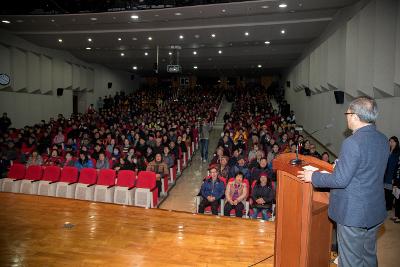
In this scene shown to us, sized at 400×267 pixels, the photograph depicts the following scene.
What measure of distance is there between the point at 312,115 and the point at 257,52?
497 centimetres

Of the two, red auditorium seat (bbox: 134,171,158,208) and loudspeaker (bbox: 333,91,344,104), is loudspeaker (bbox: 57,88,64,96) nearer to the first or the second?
red auditorium seat (bbox: 134,171,158,208)

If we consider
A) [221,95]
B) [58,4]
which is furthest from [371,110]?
[221,95]

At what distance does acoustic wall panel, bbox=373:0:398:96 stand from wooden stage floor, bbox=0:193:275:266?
4.62 m

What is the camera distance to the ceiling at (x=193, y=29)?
9.58 meters

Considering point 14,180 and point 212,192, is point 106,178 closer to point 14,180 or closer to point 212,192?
point 14,180

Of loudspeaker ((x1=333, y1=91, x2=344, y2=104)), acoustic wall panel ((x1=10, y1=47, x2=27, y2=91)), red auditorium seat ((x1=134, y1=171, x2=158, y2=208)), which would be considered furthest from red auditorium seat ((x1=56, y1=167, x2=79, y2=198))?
acoustic wall panel ((x1=10, y1=47, x2=27, y2=91))

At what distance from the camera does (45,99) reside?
16.1m

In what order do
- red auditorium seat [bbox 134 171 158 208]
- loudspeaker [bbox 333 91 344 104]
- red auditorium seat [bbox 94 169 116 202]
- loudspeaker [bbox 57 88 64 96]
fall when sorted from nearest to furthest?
A: 1. red auditorium seat [bbox 134 171 158 208]
2. red auditorium seat [bbox 94 169 116 202]
3. loudspeaker [bbox 333 91 344 104]
4. loudspeaker [bbox 57 88 64 96]

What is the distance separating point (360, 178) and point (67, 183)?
6014 millimetres

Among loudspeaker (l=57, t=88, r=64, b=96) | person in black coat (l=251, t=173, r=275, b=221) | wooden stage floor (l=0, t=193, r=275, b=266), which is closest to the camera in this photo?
wooden stage floor (l=0, t=193, r=275, b=266)

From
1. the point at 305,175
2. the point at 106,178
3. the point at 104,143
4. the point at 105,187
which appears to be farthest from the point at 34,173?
the point at 305,175

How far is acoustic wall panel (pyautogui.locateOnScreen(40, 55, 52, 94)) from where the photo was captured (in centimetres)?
1559

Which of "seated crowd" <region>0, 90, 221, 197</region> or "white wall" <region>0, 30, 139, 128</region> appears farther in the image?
"white wall" <region>0, 30, 139, 128</region>

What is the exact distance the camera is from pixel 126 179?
6.37 m
